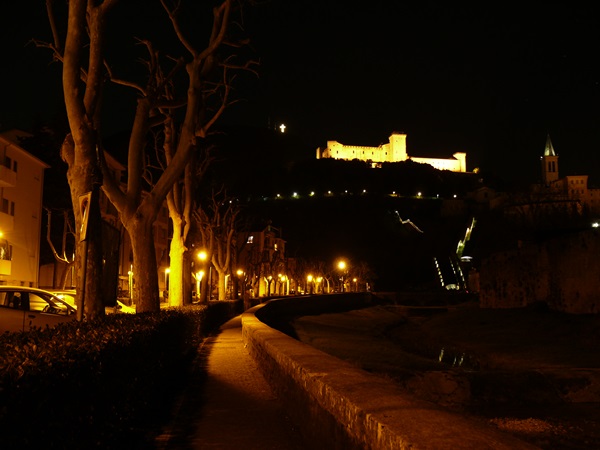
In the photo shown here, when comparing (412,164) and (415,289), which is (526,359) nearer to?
(415,289)

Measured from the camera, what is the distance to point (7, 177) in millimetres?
38750

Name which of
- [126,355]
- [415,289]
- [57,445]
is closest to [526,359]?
[126,355]

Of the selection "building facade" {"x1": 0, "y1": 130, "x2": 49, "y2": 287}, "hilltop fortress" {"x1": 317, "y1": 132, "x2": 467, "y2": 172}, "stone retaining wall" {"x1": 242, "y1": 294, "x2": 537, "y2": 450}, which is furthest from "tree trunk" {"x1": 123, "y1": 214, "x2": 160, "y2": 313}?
"hilltop fortress" {"x1": 317, "y1": 132, "x2": 467, "y2": 172}

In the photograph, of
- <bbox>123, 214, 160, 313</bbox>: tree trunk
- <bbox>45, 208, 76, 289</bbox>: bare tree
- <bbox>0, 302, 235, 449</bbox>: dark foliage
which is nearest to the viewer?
<bbox>0, 302, 235, 449</bbox>: dark foliage

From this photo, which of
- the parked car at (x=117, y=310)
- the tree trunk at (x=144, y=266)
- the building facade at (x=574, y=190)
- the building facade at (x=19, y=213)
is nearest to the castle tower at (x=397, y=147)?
the building facade at (x=574, y=190)

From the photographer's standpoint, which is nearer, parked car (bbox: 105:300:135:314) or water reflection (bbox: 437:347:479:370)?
parked car (bbox: 105:300:135:314)

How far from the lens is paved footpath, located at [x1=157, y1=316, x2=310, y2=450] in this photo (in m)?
8.53

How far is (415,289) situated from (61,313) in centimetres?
9675

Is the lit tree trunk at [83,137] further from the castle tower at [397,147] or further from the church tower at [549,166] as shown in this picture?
the church tower at [549,166]

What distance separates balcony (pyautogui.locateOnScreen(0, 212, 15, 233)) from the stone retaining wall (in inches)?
1291

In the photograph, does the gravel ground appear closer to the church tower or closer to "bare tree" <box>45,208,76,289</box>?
"bare tree" <box>45,208,76,289</box>

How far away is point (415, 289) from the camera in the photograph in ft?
359

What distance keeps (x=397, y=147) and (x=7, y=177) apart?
150934mm

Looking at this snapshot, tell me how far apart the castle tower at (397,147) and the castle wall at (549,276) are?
5294 inches
